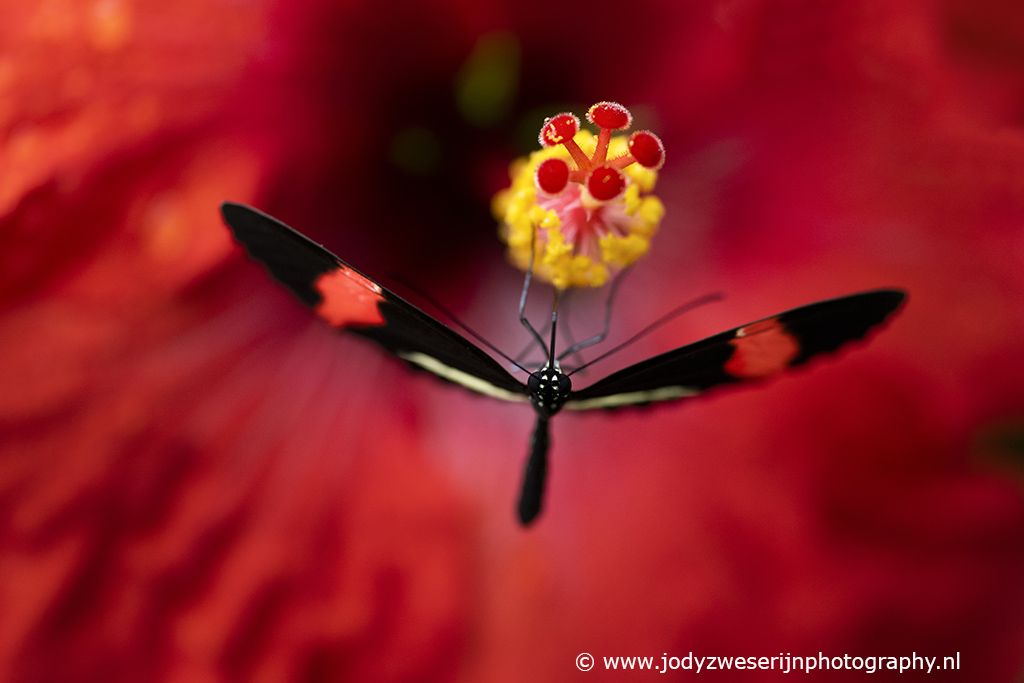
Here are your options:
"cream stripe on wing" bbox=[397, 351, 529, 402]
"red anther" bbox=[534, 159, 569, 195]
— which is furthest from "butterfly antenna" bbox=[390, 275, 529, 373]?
"red anther" bbox=[534, 159, 569, 195]

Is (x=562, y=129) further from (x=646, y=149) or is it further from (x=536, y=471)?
(x=536, y=471)

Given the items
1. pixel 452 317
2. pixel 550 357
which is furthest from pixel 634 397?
pixel 452 317

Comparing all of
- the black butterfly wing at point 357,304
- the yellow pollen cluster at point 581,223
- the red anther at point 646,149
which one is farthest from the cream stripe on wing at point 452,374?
the red anther at point 646,149

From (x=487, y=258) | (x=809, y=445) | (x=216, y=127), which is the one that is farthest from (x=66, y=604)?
(x=809, y=445)

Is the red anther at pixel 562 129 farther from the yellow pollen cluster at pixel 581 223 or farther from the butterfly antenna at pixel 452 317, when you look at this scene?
the butterfly antenna at pixel 452 317

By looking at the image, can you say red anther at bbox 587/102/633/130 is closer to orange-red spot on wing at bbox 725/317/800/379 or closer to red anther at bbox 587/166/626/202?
red anther at bbox 587/166/626/202

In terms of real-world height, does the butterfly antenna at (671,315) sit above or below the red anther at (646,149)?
above
